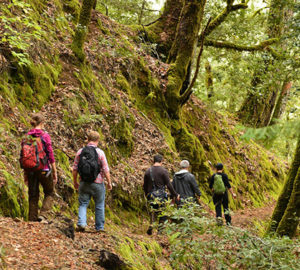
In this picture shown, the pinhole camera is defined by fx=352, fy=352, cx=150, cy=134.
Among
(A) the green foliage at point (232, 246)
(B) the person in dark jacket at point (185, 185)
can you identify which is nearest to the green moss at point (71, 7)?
(B) the person in dark jacket at point (185, 185)

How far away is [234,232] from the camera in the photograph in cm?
573

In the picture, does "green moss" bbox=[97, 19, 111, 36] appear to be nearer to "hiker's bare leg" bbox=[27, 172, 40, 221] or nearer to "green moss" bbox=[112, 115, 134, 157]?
"green moss" bbox=[112, 115, 134, 157]

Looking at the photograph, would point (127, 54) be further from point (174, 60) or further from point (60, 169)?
point (60, 169)

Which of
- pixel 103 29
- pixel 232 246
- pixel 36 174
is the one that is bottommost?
pixel 232 246

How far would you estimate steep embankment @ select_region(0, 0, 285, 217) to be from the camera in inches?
280

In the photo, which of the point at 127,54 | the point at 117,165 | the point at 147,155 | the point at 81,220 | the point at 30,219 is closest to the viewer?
the point at 30,219

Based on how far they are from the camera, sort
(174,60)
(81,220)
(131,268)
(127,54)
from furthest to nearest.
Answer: (174,60)
(127,54)
(81,220)
(131,268)

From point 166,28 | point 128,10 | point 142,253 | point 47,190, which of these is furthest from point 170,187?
point 128,10

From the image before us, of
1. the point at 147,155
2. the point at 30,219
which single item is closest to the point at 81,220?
the point at 30,219

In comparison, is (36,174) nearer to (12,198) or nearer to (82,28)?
(12,198)

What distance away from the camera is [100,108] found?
9781mm

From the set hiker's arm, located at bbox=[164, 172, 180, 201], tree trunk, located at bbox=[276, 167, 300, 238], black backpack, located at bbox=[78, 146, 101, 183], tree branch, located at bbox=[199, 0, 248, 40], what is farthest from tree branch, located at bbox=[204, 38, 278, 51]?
black backpack, located at bbox=[78, 146, 101, 183]

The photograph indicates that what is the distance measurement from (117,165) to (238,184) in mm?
7446

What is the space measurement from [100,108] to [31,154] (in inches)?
181
